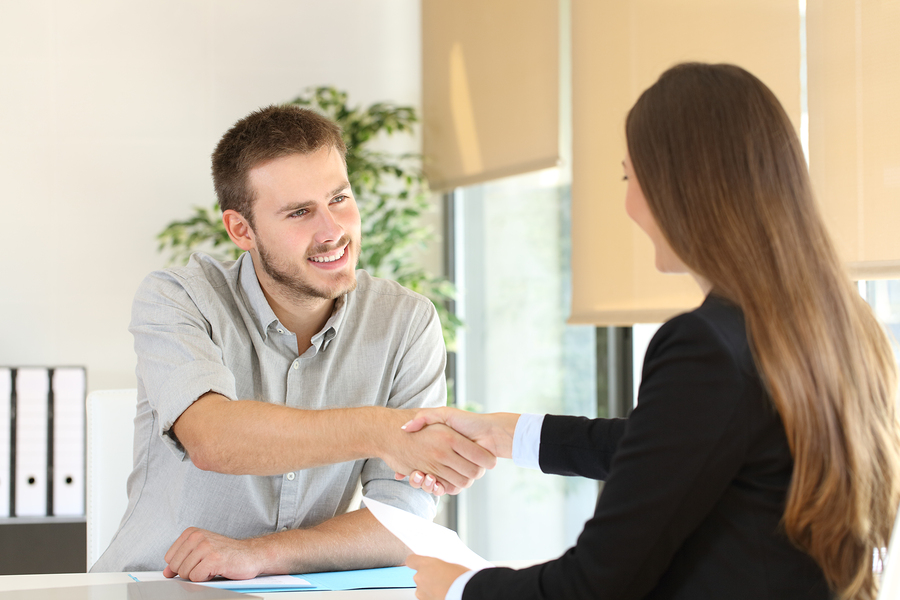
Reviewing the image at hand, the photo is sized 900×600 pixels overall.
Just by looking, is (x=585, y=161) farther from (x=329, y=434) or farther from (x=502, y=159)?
(x=329, y=434)

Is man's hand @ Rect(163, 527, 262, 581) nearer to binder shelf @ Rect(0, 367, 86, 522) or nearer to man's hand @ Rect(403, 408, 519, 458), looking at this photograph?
man's hand @ Rect(403, 408, 519, 458)

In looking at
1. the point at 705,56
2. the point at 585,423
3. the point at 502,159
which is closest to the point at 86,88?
the point at 502,159

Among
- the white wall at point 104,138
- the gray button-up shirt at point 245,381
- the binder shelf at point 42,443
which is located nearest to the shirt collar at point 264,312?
the gray button-up shirt at point 245,381

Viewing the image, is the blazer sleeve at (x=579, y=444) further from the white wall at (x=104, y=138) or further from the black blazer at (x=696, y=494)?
the white wall at (x=104, y=138)

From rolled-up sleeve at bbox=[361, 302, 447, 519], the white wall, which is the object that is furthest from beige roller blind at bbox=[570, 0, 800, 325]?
the white wall

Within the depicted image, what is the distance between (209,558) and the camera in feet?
4.12

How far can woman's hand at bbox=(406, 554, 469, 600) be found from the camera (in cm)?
95

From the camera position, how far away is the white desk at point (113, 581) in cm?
112

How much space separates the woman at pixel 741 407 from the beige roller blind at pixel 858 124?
0.88m

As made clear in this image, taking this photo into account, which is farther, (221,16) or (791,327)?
(221,16)

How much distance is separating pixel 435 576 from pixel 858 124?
1.38 metres

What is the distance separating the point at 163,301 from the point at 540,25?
6.00ft

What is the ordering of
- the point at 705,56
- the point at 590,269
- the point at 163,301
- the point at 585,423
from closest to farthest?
the point at 585,423 → the point at 163,301 → the point at 705,56 → the point at 590,269

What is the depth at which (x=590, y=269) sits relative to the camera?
2498 mm
